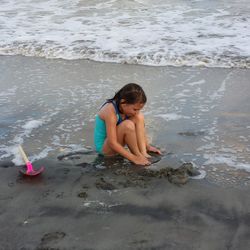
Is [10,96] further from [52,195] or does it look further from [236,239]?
[236,239]

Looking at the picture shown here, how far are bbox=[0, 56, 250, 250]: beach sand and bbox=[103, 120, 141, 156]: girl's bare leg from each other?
0.14m

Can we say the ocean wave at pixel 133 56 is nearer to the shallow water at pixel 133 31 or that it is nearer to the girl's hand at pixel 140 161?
the shallow water at pixel 133 31

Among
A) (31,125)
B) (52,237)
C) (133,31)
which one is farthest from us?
(133,31)

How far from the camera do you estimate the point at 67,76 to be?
694 cm

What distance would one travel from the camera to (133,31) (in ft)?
33.5

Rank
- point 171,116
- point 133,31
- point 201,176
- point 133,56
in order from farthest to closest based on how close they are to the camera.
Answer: point 133,31 → point 133,56 → point 171,116 → point 201,176

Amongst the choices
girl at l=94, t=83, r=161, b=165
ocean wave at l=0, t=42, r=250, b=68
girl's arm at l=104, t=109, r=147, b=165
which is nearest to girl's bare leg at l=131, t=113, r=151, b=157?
girl at l=94, t=83, r=161, b=165

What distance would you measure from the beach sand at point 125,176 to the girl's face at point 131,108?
1.51 ft

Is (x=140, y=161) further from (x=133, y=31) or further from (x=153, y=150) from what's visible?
(x=133, y=31)

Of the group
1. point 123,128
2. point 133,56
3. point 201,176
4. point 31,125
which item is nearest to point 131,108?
point 123,128

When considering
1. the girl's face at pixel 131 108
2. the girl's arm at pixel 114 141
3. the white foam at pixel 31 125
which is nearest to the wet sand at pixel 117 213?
the girl's arm at pixel 114 141

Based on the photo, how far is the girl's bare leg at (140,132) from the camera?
149 inches

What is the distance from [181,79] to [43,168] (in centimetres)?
344

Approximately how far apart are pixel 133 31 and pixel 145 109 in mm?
5316
